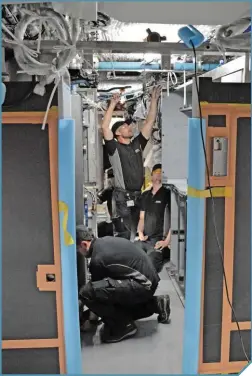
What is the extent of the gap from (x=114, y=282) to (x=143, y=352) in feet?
1.91

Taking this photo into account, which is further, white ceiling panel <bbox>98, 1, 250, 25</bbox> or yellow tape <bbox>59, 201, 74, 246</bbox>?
yellow tape <bbox>59, 201, 74, 246</bbox>

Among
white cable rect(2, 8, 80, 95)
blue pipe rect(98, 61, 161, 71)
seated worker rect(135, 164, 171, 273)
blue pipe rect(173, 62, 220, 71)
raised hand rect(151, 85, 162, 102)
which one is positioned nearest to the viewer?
white cable rect(2, 8, 80, 95)

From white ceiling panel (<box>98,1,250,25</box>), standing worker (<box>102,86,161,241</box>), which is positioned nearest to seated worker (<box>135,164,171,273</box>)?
standing worker (<box>102,86,161,241</box>)

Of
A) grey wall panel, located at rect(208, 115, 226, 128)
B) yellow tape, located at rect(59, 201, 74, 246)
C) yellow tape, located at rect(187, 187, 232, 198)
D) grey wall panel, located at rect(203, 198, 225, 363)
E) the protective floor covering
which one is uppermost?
grey wall panel, located at rect(208, 115, 226, 128)

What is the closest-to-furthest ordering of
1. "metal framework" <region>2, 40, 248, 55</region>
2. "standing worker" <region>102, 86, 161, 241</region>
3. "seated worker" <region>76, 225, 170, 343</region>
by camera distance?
"metal framework" <region>2, 40, 248, 55</region> < "seated worker" <region>76, 225, 170, 343</region> < "standing worker" <region>102, 86, 161, 241</region>

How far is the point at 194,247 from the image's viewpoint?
221 cm

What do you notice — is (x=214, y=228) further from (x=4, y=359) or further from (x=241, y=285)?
(x=4, y=359)

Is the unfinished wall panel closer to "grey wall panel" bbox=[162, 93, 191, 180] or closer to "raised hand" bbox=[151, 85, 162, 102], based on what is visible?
"raised hand" bbox=[151, 85, 162, 102]

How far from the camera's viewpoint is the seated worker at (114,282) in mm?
3119


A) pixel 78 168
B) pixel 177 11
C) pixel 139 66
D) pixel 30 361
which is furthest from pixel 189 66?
pixel 30 361

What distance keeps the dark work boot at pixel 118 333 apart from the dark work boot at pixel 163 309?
0.28 meters

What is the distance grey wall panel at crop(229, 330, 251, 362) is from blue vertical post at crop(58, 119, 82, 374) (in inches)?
37.4

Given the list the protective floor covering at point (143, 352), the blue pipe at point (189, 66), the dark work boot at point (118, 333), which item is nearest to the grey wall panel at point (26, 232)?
the protective floor covering at point (143, 352)

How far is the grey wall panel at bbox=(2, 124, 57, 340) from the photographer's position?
6.93 feet
